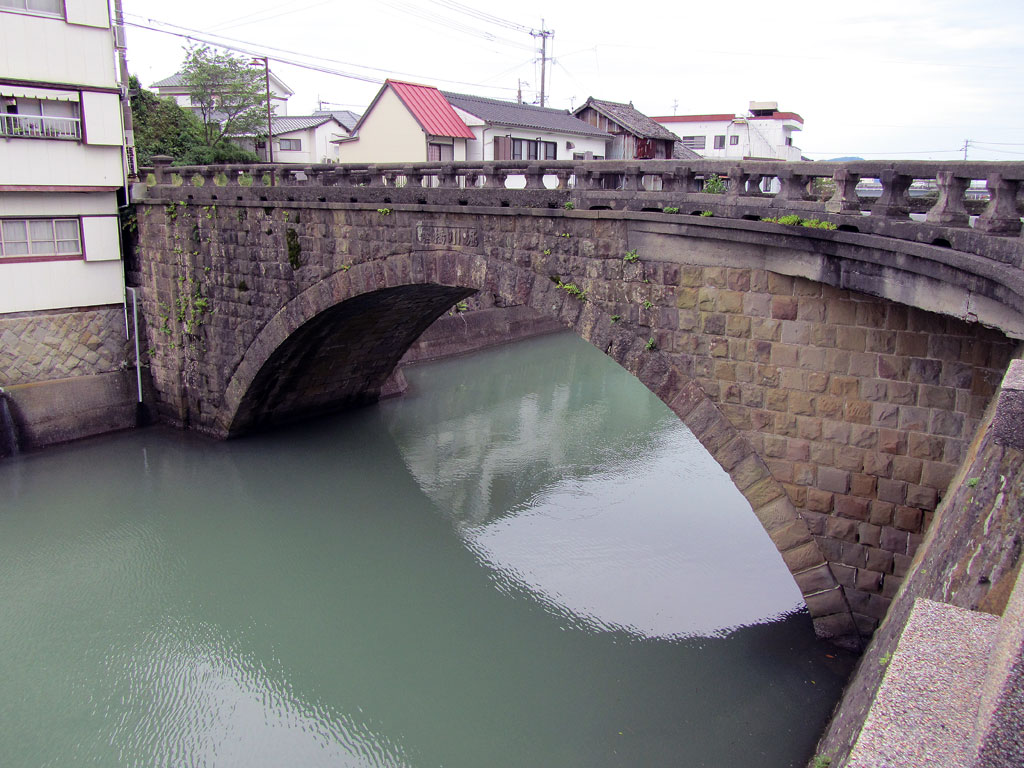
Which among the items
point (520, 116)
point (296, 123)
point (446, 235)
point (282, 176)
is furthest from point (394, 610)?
point (296, 123)

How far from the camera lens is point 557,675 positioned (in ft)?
28.0

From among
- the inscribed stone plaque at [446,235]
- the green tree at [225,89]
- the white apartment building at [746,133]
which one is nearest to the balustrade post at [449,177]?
the inscribed stone plaque at [446,235]

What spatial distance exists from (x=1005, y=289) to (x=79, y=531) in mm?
12589

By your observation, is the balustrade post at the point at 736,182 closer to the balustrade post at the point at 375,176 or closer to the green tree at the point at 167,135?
the balustrade post at the point at 375,176

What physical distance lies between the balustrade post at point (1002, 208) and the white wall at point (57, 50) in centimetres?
1502

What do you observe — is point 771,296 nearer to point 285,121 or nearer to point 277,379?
point 277,379

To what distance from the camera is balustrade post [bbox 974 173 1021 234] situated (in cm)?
573

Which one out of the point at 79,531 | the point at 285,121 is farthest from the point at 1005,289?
the point at 285,121

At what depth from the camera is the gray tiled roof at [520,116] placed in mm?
A: 21875

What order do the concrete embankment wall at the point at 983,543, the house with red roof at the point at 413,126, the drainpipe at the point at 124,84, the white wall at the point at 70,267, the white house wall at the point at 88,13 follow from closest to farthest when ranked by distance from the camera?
the concrete embankment wall at the point at 983,543 → the white house wall at the point at 88,13 → the white wall at the point at 70,267 → the drainpipe at the point at 124,84 → the house with red roof at the point at 413,126

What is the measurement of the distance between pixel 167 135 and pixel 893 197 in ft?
73.7

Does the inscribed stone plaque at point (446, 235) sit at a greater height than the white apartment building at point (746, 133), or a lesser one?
lesser

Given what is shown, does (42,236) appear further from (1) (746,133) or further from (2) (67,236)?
(1) (746,133)

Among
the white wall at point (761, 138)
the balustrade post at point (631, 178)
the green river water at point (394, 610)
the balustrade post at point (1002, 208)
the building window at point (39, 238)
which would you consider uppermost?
the white wall at point (761, 138)
